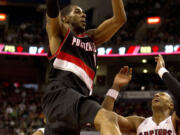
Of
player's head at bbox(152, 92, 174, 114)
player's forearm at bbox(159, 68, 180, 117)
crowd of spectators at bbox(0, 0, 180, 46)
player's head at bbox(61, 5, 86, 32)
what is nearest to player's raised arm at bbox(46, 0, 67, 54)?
player's head at bbox(61, 5, 86, 32)

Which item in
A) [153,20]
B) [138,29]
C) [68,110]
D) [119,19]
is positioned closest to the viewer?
[68,110]

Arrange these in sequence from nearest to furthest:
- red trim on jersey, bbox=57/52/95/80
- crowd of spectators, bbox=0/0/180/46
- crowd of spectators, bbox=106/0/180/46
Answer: red trim on jersey, bbox=57/52/95/80 < crowd of spectators, bbox=0/0/180/46 < crowd of spectators, bbox=106/0/180/46

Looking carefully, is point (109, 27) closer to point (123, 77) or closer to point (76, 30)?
point (76, 30)

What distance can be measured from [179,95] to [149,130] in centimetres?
91

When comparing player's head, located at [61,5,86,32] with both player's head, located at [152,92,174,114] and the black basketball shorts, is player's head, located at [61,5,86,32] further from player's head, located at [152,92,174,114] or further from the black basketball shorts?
player's head, located at [152,92,174,114]

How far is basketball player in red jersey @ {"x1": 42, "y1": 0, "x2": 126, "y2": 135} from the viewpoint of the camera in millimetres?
2387

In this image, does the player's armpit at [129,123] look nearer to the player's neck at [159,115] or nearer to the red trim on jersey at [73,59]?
the player's neck at [159,115]

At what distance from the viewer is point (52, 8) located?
259cm

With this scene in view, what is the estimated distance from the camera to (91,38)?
2965mm

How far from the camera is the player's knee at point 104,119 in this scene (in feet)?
7.22

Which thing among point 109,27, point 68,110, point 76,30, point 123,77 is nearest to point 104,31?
point 109,27

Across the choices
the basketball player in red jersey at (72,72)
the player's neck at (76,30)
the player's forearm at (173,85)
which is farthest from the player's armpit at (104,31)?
the player's forearm at (173,85)

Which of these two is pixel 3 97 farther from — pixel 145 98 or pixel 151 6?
pixel 151 6

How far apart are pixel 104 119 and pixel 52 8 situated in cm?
96
